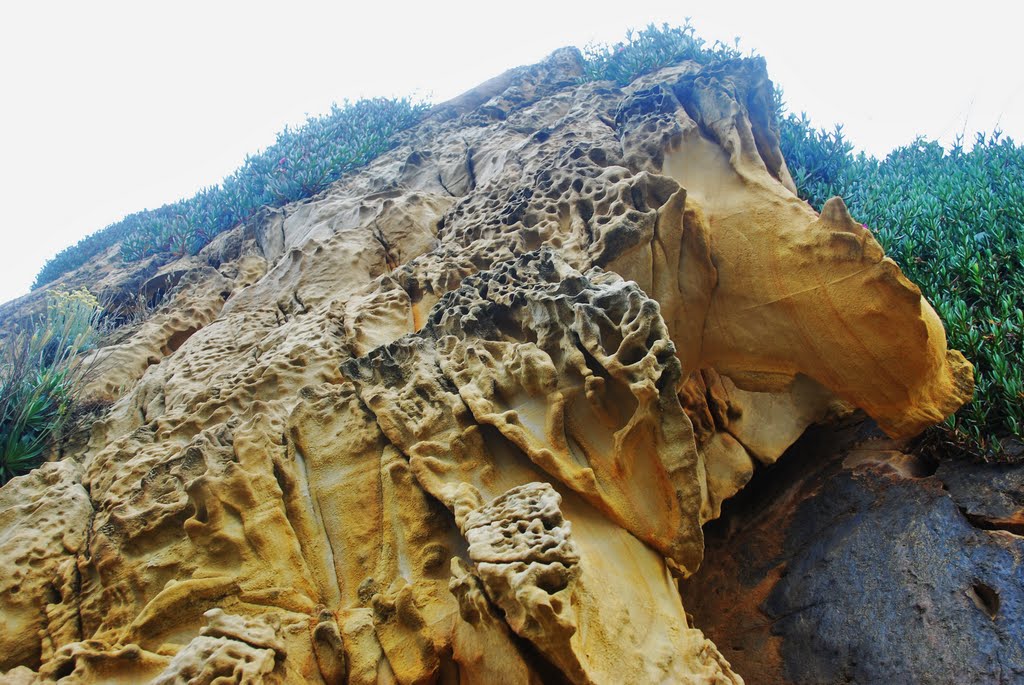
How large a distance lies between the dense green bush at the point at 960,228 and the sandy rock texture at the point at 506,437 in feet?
1.27

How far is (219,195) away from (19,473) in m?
6.76

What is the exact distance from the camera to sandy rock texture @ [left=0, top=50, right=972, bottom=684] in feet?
7.66

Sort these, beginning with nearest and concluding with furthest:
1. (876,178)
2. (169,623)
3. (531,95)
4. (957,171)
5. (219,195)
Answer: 1. (169,623)
2. (957,171)
3. (876,178)
4. (531,95)
5. (219,195)

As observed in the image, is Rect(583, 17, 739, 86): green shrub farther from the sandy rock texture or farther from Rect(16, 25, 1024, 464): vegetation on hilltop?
the sandy rock texture

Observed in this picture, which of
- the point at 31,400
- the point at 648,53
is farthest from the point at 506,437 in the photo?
the point at 648,53

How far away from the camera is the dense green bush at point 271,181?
28.2 ft

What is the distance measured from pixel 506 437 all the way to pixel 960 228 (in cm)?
469

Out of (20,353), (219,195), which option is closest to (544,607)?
(20,353)

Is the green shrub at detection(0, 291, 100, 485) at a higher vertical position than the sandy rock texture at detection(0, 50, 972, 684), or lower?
higher

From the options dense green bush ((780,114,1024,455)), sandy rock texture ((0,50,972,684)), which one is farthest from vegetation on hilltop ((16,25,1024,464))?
sandy rock texture ((0,50,972,684))

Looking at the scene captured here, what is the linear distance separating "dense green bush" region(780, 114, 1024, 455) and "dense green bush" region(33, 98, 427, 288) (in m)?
5.49

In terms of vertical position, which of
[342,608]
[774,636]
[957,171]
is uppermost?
→ [342,608]

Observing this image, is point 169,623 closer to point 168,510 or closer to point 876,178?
point 168,510

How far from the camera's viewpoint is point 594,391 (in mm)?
2715
